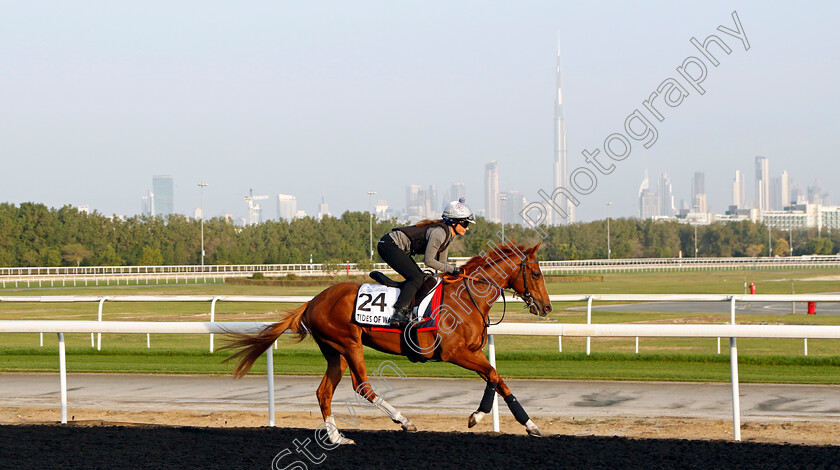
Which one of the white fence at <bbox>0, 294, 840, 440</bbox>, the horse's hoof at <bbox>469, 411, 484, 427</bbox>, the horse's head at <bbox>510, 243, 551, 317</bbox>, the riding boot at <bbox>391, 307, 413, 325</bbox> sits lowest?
the horse's hoof at <bbox>469, 411, 484, 427</bbox>

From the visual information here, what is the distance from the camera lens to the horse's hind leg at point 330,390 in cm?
573

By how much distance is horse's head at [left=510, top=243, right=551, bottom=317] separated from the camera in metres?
6.34

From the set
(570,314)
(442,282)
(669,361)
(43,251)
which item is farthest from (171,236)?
(442,282)

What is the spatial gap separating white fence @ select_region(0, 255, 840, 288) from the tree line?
333cm

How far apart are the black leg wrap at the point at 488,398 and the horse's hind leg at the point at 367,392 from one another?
1.80ft

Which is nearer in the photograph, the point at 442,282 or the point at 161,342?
the point at 442,282

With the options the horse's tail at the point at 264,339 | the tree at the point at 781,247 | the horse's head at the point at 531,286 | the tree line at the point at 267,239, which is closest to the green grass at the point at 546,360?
the horse's tail at the point at 264,339

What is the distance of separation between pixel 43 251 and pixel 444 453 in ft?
209

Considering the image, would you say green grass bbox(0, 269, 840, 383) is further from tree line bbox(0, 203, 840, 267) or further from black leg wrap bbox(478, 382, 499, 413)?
tree line bbox(0, 203, 840, 267)

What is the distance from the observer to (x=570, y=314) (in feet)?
85.7

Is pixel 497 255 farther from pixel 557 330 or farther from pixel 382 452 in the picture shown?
pixel 382 452

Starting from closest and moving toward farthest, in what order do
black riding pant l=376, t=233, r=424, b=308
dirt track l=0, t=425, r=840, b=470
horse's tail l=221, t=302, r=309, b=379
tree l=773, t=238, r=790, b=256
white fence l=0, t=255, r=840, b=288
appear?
dirt track l=0, t=425, r=840, b=470 < black riding pant l=376, t=233, r=424, b=308 < horse's tail l=221, t=302, r=309, b=379 < white fence l=0, t=255, r=840, b=288 < tree l=773, t=238, r=790, b=256

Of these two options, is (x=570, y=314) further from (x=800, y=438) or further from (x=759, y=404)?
(x=800, y=438)

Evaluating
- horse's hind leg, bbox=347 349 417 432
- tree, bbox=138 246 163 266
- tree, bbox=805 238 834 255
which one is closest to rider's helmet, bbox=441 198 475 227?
horse's hind leg, bbox=347 349 417 432
